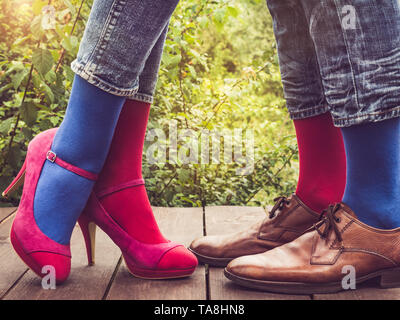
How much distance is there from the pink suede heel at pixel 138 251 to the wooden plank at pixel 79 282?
0.24ft

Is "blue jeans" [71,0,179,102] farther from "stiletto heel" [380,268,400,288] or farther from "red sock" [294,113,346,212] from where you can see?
"stiletto heel" [380,268,400,288]

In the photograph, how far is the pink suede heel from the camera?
1.04 metres

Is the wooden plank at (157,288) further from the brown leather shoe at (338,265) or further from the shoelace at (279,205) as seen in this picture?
the shoelace at (279,205)

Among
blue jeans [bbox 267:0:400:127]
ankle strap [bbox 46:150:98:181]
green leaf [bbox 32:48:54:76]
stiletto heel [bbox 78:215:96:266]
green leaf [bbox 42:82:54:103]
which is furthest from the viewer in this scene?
green leaf [bbox 42:82:54:103]

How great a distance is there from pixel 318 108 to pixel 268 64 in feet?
4.18

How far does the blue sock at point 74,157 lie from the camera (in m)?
0.95

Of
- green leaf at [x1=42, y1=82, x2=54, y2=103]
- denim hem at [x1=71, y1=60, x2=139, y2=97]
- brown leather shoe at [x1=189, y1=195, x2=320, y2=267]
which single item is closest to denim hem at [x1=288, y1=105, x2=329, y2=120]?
brown leather shoe at [x1=189, y1=195, x2=320, y2=267]

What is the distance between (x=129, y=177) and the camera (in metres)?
1.08

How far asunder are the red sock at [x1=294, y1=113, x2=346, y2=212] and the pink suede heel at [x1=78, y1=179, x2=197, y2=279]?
354 millimetres

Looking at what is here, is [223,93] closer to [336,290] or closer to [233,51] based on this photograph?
[336,290]

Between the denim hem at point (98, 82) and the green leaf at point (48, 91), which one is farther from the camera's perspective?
the green leaf at point (48, 91)

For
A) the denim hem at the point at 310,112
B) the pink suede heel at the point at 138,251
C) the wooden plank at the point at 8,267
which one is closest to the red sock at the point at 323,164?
the denim hem at the point at 310,112

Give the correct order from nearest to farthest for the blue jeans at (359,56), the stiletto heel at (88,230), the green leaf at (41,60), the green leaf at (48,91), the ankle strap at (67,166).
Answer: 1. the blue jeans at (359,56)
2. the ankle strap at (67,166)
3. the stiletto heel at (88,230)
4. the green leaf at (41,60)
5. the green leaf at (48,91)

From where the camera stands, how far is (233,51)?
588cm
